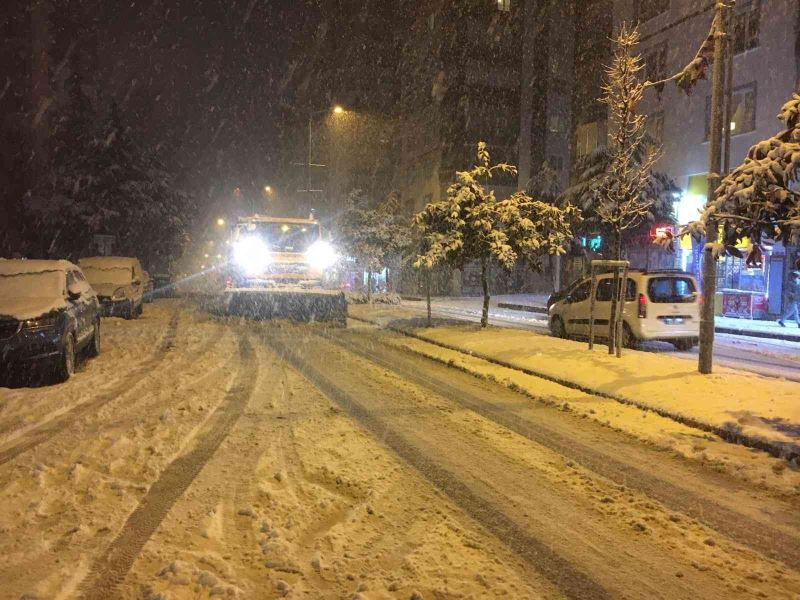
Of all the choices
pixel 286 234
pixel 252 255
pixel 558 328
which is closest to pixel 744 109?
pixel 558 328

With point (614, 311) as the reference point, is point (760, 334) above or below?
below

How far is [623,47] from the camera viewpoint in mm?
11453

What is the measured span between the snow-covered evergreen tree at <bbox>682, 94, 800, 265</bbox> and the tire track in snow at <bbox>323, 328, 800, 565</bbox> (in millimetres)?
2503

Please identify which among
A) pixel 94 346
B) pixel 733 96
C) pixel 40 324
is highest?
pixel 733 96

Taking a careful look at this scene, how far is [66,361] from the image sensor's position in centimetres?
952

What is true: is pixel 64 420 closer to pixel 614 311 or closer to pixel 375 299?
pixel 614 311

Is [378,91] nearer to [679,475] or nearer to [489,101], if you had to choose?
[489,101]

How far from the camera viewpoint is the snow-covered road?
3652mm

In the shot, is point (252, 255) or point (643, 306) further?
point (252, 255)

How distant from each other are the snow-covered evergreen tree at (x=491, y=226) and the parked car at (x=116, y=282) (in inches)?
387

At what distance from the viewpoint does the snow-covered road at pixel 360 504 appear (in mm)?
3652

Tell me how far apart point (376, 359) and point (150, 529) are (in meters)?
7.95

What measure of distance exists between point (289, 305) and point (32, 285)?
29.5 feet

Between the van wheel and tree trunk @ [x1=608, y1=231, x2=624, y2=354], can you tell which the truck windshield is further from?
tree trunk @ [x1=608, y1=231, x2=624, y2=354]
